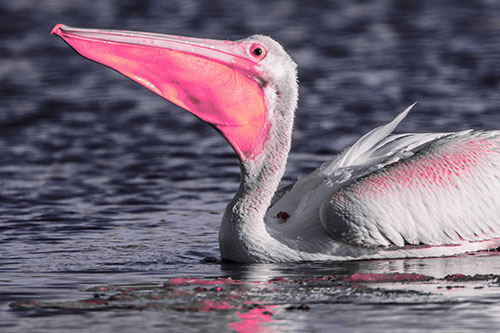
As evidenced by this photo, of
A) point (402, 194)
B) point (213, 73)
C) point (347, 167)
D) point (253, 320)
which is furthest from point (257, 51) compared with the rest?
point (253, 320)

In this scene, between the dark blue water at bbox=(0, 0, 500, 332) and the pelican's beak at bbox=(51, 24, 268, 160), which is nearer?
the dark blue water at bbox=(0, 0, 500, 332)

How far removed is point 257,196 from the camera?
6.74m

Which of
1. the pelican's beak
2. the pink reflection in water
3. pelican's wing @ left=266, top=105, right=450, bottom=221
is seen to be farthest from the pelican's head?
the pink reflection in water

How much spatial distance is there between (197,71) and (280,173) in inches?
31.7

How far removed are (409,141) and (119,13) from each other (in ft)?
40.4

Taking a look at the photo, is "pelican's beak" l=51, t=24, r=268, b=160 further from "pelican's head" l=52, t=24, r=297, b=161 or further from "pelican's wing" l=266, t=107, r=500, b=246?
"pelican's wing" l=266, t=107, r=500, b=246

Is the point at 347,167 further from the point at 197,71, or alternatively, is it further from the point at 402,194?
the point at 197,71

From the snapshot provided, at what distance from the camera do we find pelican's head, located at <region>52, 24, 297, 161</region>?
630cm

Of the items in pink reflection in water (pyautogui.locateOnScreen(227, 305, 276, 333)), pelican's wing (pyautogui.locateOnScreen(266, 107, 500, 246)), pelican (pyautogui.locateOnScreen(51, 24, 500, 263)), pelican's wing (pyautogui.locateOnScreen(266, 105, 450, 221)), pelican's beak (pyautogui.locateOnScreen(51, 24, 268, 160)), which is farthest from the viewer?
pelican's wing (pyautogui.locateOnScreen(266, 105, 450, 221))

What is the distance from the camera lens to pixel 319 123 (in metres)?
12.0

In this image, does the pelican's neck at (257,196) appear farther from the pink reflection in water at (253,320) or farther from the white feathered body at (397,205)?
the pink reflection in water at (253,320)

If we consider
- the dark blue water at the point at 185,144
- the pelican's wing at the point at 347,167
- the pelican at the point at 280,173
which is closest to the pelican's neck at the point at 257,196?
the pelican at the point at 280,173

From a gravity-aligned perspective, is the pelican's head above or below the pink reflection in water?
above

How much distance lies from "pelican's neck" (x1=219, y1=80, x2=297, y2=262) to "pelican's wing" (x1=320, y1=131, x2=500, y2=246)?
1.22 ft
